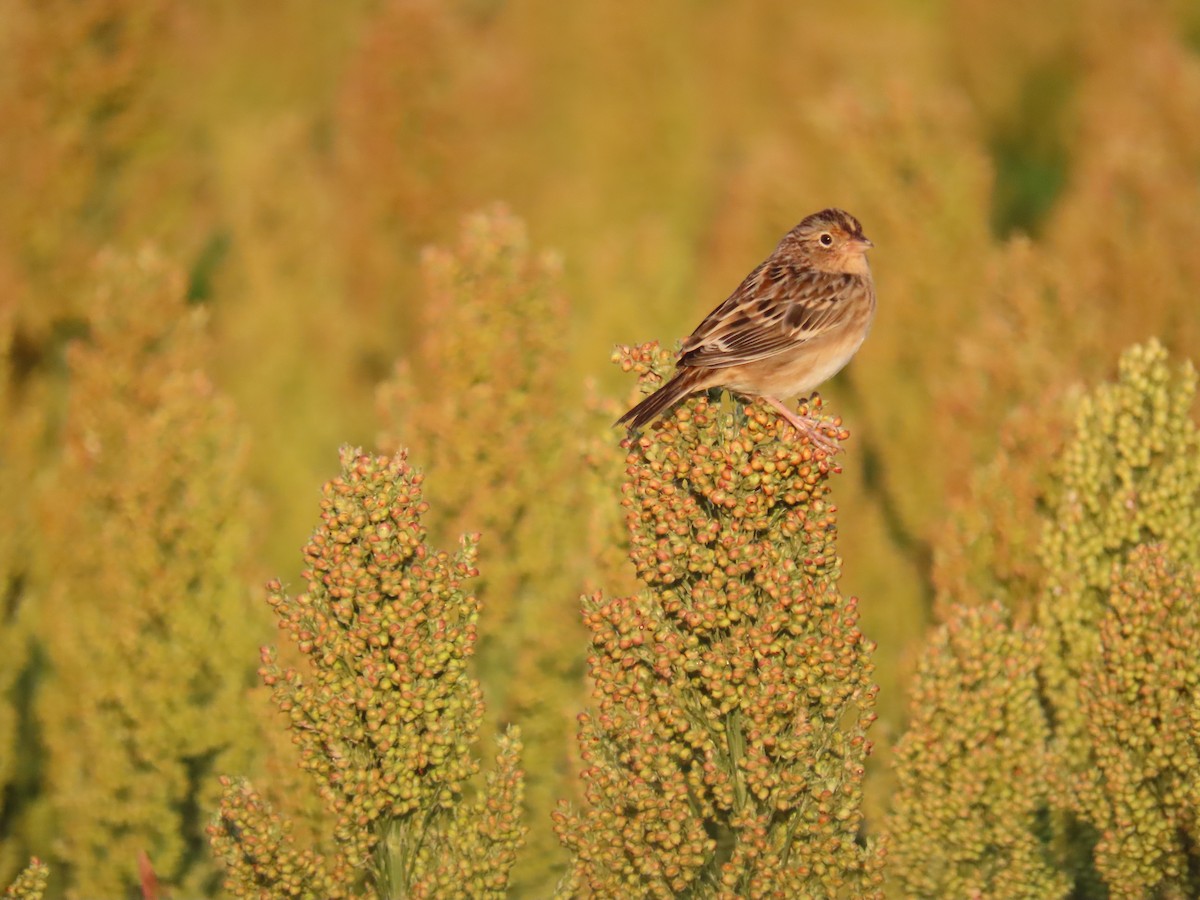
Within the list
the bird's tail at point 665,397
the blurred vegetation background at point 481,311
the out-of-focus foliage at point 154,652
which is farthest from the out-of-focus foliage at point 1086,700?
the out-of-focus foliage at point 154,652

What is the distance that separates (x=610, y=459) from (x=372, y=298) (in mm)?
21951

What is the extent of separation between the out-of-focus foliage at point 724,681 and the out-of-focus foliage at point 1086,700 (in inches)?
109

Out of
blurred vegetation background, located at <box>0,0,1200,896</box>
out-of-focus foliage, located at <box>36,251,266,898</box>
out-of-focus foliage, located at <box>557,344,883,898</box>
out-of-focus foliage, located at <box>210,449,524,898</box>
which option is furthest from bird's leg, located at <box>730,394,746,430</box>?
out-of-focus foliage, located at <box>36,251,266,898</box>

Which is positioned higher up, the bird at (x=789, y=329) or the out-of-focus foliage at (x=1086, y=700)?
the bird at (x=789, y=329)

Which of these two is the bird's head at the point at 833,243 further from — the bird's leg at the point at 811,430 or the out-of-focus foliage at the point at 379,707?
the out-of-focus foliage at the point at 379,707

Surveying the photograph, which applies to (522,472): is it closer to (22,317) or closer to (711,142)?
(22,317)

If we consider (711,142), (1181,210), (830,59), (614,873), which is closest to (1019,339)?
(1181,210)

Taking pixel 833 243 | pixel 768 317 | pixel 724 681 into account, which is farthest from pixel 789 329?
pixel 724 681

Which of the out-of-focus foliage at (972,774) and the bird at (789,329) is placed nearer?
the bird at (789,329)

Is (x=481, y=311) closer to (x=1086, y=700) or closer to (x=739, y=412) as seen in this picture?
(x=739, y=412)

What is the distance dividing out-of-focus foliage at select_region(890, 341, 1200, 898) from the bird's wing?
3.97 m

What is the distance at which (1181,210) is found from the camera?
29906 mm

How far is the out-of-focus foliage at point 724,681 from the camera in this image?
12.5m

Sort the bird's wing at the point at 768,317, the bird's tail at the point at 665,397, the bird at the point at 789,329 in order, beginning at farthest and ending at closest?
the bird's wing at the point at 768,317, the bird at the point at 789,329, the bird's tail at the point at 665,397
